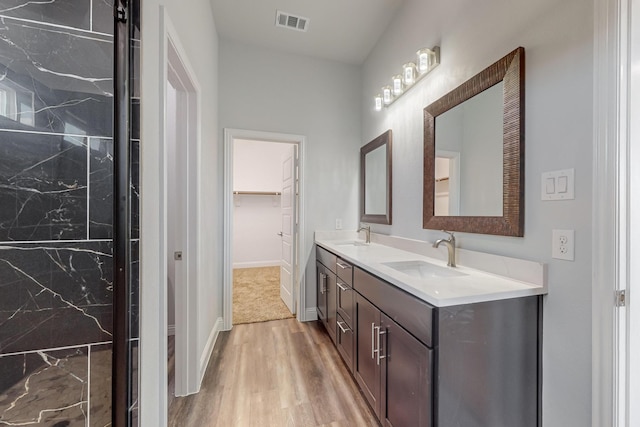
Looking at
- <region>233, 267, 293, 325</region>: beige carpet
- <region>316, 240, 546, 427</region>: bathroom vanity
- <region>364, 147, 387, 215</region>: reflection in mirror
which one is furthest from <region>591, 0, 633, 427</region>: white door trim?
<region>233, 267, 293, 325</region>: beige carpet

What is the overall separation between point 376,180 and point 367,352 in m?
1.65

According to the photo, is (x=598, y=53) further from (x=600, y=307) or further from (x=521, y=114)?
(x=600, y=307)

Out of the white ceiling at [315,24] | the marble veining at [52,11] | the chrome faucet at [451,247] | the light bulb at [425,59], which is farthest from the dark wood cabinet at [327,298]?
the white ceiling at [315,24]

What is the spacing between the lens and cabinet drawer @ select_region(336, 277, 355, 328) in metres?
1.80

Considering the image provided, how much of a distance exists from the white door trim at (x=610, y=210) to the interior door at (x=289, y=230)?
241 centimetres

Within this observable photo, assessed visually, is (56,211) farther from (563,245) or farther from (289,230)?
(289,230)

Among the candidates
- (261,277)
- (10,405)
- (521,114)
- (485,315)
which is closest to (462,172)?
(521,114)

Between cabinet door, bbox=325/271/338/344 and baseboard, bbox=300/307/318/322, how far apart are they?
50 cm

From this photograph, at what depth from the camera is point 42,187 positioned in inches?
33.5

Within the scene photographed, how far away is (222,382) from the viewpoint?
5.97 feet

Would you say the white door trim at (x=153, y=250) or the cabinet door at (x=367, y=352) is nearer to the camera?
the white door trim at (x=153, y=250)

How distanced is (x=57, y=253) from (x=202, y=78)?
1.57m

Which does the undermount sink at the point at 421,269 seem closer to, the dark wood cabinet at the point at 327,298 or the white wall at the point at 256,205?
the dark wood cabinet at the point at 327,298

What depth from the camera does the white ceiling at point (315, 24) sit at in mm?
2158
